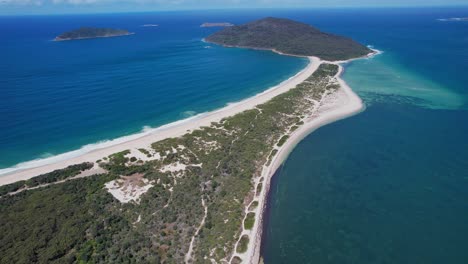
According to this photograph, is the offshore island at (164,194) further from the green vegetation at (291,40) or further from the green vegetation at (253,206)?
the green vegetation at (291,40)

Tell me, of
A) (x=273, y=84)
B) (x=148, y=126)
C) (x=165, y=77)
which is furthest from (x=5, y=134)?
(x=273, y=84)

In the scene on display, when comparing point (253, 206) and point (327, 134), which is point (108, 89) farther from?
point (253, 206)

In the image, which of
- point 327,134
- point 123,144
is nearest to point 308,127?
point 327,134

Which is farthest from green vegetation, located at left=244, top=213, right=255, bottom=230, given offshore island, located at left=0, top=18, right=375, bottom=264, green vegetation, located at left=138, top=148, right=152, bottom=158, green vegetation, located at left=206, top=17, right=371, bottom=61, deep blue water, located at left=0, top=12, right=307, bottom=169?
green vegetation, located at left=206, top=17, right=371, bottom=61

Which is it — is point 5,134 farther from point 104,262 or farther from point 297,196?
point 297,196

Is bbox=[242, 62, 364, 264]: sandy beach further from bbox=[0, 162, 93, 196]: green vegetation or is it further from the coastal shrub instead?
bbox=[0, 162, 93, 196]: green vegetation

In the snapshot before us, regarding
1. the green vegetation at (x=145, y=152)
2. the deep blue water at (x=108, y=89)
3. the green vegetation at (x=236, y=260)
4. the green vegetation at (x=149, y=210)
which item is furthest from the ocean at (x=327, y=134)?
the green vegetation at (x=145, y=152)
